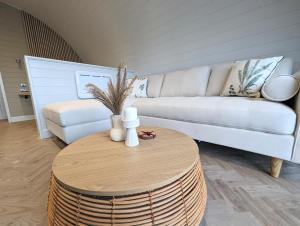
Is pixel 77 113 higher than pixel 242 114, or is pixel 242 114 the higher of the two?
pixel 242 114

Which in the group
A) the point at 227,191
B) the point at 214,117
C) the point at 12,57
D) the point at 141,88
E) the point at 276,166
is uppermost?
the point at 12,57

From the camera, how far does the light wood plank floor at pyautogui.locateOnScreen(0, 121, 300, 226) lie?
0.73m

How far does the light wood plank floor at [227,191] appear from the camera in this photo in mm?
733

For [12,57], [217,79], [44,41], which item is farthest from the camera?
[44,41]

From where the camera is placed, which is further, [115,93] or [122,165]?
[115,93]

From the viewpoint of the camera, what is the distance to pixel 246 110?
3.48ft

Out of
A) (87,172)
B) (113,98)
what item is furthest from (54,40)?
(87,172)

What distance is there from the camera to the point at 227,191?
91cm

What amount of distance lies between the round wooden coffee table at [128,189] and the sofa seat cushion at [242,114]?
0.64 m

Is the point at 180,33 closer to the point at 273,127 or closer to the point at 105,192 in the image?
the point at 273,127

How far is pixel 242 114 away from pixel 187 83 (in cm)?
105

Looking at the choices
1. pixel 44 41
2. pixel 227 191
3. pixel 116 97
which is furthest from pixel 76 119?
pixel 44 41

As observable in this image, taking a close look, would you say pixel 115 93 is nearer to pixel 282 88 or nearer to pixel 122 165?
pixel 122 165

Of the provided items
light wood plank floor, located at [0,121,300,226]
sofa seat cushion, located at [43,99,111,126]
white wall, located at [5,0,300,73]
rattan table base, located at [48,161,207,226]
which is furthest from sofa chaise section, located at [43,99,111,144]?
white wall, located at [5,0,300,73]
